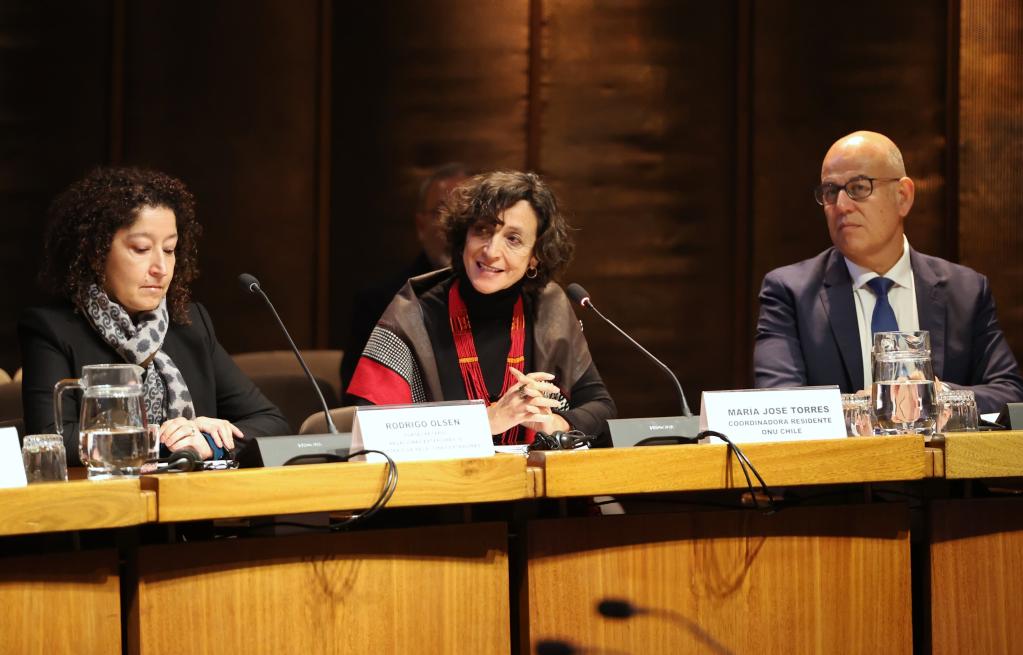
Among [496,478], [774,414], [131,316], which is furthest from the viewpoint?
[131,316]

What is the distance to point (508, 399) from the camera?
2516mm

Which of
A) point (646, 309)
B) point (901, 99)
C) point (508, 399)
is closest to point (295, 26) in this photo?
point (646, 309)

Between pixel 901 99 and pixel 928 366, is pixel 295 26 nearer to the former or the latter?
pixel 901 99

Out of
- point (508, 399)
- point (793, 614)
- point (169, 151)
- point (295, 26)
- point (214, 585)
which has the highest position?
point (295, 26)

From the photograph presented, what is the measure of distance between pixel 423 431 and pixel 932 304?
170cm

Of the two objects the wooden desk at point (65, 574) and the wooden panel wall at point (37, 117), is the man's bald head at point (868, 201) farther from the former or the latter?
the wooden panel wall at point (37, 117)

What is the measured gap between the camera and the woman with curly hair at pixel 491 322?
2.73 meters

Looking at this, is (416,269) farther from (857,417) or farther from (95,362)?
(857,417)

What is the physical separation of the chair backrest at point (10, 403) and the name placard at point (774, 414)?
2.12 m

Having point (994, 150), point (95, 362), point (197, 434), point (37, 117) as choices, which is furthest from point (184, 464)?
point (994, 150)

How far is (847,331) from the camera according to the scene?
3029 mm

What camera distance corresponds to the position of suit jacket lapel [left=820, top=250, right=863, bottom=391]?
9.89 ft

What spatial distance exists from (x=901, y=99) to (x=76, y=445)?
3874 millimetres

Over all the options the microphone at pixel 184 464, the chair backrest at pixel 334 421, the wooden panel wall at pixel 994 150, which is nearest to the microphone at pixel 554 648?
the microphone at pixel 184 464
